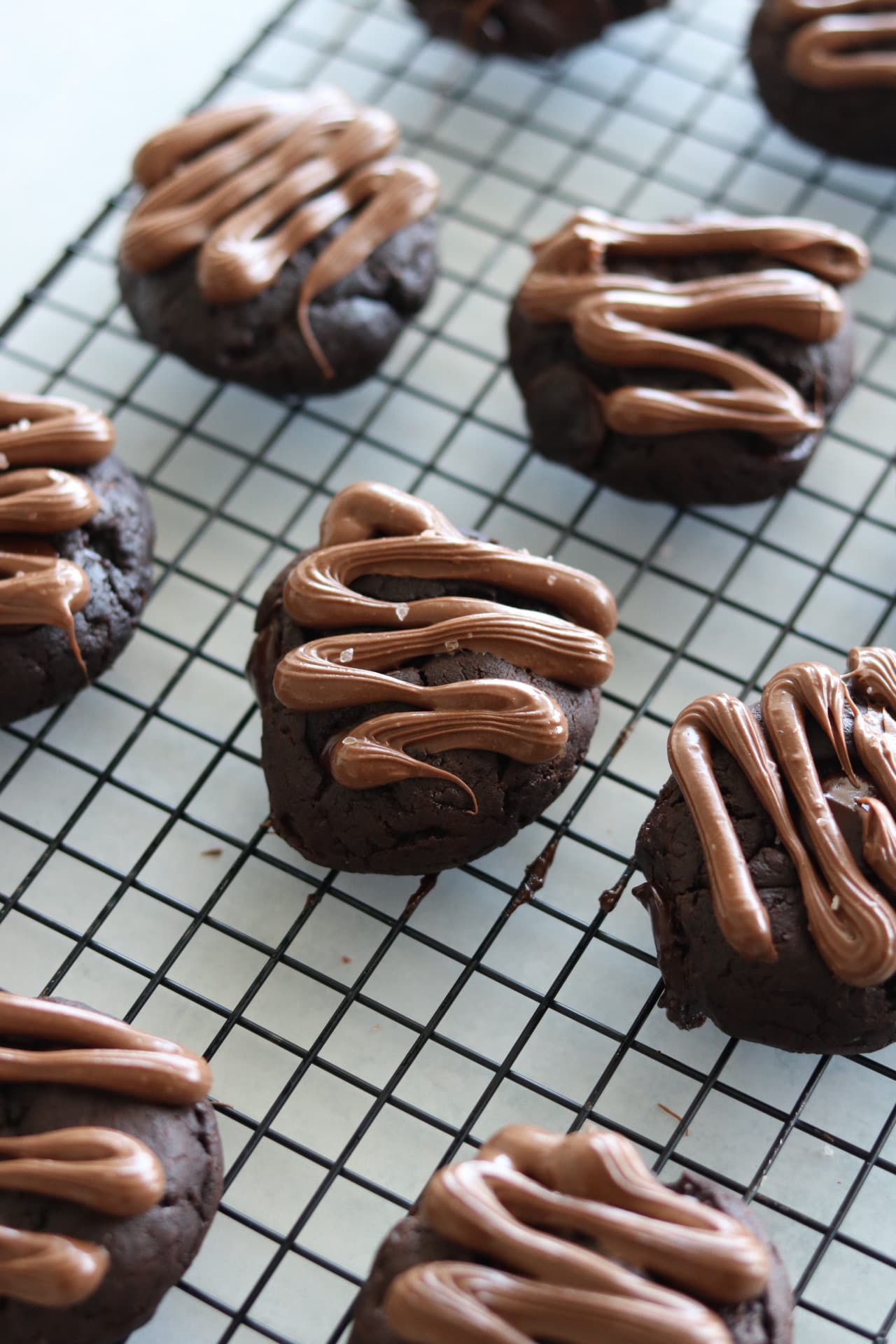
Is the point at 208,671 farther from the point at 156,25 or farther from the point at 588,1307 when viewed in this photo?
the point at 156,25

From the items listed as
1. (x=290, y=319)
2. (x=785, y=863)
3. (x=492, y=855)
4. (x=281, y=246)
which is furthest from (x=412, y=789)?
(x=281, y=246)

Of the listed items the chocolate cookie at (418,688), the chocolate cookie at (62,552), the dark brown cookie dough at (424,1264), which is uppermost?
the chocolate cookie at (62,552)

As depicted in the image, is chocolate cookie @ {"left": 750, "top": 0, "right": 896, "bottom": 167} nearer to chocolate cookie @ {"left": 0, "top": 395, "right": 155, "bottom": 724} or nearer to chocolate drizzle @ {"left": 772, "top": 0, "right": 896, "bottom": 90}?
chocolate drizzle @ {"left": 772, "top": 0, "right": 896, "bottom": 90}

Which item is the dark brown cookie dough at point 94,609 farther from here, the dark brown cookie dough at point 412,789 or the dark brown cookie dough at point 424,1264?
the dark brown cookie dough at point 424,1264

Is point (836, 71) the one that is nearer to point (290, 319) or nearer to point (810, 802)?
point (290, 319)

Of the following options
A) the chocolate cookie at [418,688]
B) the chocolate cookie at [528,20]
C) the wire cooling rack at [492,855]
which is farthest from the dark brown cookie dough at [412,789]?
the chocolate cookie at [528,20]

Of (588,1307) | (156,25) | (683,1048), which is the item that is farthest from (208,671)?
(156,25)
